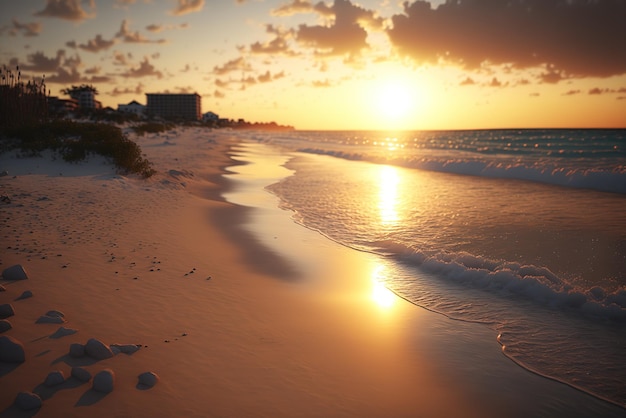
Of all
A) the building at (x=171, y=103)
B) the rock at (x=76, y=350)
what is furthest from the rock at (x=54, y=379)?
the building at (x=171, y=103)

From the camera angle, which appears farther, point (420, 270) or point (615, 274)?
point (420, 270)

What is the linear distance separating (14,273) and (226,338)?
349 cm

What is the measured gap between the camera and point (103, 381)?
3359 millimetres

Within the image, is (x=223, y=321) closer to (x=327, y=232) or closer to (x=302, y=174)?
(x=327, y=232)

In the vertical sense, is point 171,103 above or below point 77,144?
above

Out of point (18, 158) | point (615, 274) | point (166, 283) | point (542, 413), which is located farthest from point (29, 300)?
point (18, 158)

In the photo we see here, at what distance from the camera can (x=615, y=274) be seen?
22.3 feet

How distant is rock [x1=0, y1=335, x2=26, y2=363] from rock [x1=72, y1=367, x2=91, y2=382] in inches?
24.7

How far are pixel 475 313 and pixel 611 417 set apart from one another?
6.96 ft

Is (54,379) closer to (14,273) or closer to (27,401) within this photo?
(27,401)

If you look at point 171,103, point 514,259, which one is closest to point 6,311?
point 514,259

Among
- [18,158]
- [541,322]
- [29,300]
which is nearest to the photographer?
[29,300]

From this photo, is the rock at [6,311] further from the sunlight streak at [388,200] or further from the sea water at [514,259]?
the sunlight streak at [388,200]

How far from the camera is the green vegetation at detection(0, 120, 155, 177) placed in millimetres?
15602
